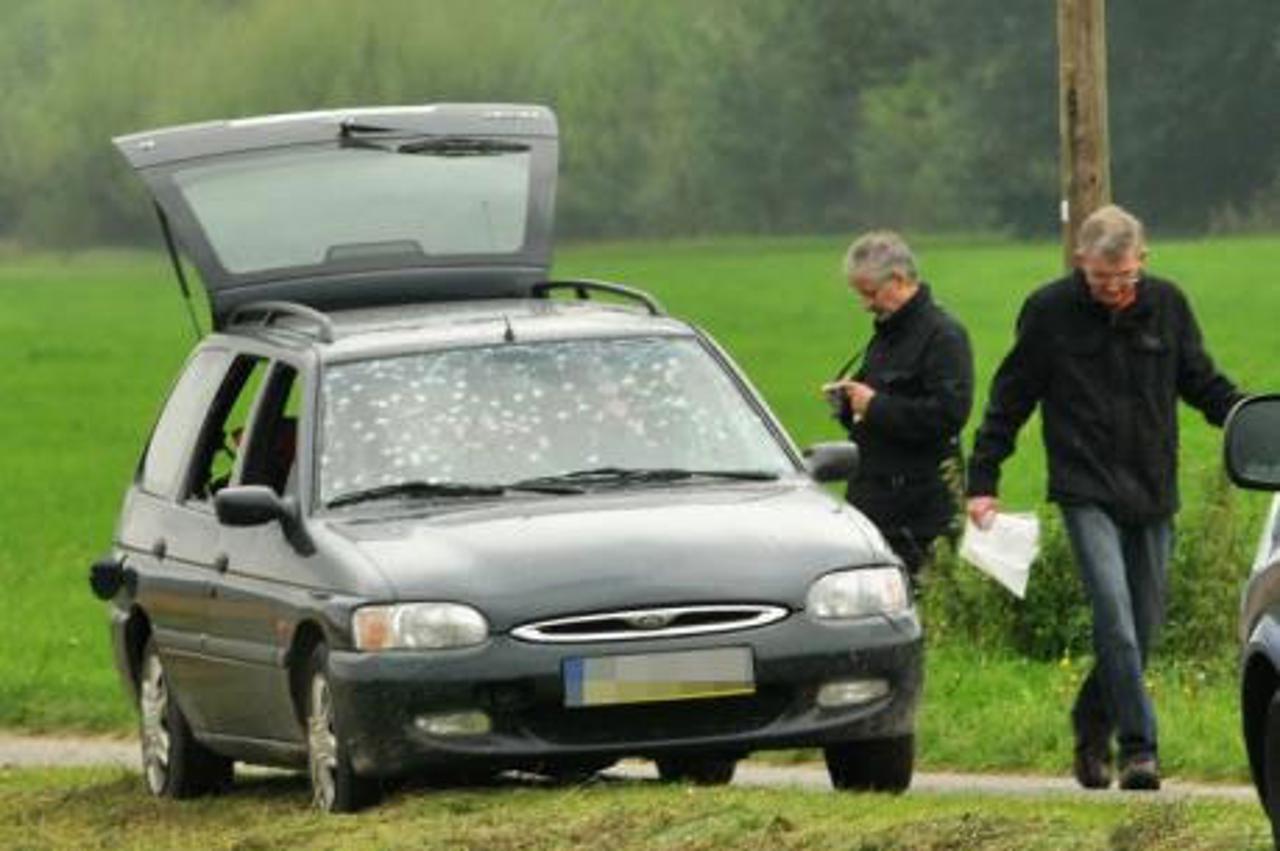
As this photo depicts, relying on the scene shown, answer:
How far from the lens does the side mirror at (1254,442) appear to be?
26.4 feet

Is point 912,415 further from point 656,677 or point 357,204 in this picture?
point 656,677

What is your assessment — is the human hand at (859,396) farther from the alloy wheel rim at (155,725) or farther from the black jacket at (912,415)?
the alloy wheel rim at (155,725)

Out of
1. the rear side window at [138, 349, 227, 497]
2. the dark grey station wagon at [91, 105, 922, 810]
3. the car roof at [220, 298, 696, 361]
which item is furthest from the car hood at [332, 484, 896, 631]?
the rear side window at [138, 349, 227, 497]

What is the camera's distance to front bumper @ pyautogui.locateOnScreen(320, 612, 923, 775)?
1176 centimetres

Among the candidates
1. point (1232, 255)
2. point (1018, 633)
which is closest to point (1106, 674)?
point (1018, 633)

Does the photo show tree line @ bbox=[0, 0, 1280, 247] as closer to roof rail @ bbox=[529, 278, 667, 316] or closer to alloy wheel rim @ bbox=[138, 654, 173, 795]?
roof rail @ bbox=[529, 278, 667, 316]

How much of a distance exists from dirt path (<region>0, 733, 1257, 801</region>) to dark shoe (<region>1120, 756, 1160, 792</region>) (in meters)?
0.10

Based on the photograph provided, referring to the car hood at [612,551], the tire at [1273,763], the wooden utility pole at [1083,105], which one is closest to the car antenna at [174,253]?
the car hood at [612,551]

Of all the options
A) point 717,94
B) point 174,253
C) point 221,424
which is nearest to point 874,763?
point 221,424

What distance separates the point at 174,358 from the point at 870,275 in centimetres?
5312

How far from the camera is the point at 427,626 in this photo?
38.7 ft

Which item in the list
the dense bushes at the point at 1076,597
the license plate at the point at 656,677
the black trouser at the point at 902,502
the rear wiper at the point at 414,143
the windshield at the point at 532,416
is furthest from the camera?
the dense bushes at the point at 1076,597

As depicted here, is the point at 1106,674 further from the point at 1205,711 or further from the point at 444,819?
the point at 444,819

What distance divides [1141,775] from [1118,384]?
1179 millimetres
